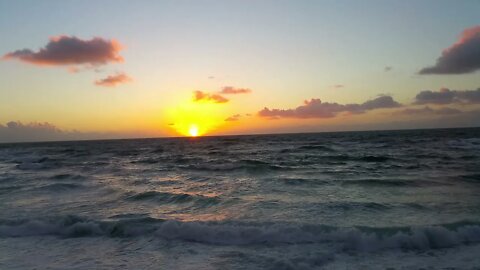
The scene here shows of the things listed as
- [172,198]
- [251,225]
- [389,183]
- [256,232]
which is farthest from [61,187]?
[389,183]

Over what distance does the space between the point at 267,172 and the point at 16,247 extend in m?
15.5

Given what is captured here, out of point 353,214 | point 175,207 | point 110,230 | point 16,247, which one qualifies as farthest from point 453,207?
point 16,247

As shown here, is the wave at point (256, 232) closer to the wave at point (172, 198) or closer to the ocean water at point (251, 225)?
the ocean water at point (251, 225)

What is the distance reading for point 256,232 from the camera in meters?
10.0

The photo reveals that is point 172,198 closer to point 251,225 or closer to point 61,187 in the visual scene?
point 251,225

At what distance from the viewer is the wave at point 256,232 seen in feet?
29.9

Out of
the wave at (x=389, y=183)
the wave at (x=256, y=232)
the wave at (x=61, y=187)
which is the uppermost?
the wave at (x=61, y=187)

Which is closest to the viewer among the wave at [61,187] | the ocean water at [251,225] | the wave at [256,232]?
the ocean water at [251,225]

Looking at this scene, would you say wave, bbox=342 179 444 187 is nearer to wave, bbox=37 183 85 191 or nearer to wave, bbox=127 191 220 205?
wave, bbox=127 191 220 205

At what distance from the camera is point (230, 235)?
10.0 metres

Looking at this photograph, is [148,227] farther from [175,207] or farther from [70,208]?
[70,208]

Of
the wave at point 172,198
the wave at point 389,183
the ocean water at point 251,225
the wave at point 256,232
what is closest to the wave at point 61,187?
the ocean water at point 251,225

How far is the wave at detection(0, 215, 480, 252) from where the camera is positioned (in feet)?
29.9

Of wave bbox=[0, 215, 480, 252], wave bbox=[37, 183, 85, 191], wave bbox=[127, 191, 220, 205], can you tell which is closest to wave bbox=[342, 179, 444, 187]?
wave bbox=[0, 215, 480, 252]
